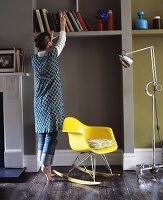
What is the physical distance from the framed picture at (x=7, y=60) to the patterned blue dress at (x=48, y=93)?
0.42m

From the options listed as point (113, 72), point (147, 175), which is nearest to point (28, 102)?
point (113, 72)

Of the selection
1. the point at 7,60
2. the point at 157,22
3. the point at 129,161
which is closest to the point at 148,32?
the point at 157,22

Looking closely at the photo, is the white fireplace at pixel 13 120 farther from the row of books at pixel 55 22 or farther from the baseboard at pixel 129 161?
the baseboard at pixel 129 161

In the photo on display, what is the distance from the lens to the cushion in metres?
3.86

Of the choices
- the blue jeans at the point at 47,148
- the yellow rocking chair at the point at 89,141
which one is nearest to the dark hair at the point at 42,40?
the yellow rocking chair at the point at 89,141

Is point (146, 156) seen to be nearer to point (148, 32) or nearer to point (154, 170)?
point (154, 170)

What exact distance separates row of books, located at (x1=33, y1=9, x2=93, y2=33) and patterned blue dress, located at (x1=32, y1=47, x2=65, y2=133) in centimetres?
57

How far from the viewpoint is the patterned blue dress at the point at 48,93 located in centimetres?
389

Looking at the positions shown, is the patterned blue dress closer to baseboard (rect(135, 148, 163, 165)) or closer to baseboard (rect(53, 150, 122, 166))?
baseboard (rect(53, 150, 122, 166))

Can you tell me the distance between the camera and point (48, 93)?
390 centimetres

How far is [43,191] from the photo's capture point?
11.8 feet

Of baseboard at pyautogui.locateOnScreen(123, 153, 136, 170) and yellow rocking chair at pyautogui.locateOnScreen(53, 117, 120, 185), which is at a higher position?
yellow rocking chair at pyautogui.locateOnScreen(53, 117, 120, 185)

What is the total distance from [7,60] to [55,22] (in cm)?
77

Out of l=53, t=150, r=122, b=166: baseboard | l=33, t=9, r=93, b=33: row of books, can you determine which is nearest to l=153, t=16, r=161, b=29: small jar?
l=33, t=9, r=93, b=33: row of books
